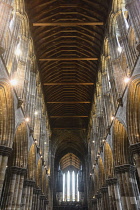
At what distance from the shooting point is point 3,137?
11203mm

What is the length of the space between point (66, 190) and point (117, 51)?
116ft

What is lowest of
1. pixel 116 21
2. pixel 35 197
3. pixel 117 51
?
pixel 35 197

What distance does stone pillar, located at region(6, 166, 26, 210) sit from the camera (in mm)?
12401

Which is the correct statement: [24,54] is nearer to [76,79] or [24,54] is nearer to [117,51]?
[117,51]

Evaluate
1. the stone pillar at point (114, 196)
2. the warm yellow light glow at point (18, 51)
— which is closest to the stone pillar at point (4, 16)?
the warm yellow light glow at point (18, 51)

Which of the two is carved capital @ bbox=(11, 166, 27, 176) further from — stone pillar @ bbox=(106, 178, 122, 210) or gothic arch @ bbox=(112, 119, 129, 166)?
stone pillar @ bbox=(106, 178, 122, 210)

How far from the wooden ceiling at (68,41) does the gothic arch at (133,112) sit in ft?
25.7

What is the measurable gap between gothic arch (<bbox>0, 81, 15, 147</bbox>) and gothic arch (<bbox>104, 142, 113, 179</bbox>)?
8987 millimetres

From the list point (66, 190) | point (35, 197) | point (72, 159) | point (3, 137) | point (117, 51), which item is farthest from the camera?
point (72, 159)

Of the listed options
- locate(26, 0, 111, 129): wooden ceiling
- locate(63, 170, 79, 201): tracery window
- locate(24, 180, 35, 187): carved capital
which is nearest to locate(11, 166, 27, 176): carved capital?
locate(24, 180, 35, 187): carved capital

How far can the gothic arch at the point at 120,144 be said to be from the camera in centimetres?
1441

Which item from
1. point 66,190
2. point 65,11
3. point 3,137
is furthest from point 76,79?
point 66,190

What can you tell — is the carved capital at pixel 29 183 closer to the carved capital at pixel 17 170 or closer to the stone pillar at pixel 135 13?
the carved capital at pixel 17 170

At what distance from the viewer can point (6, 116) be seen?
11680mm
